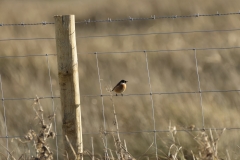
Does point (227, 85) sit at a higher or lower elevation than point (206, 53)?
lower

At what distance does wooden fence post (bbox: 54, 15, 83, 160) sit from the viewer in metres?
4.97

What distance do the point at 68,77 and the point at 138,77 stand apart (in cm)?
453

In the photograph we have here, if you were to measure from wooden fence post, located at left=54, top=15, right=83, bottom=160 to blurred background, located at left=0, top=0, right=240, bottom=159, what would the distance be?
0.31m

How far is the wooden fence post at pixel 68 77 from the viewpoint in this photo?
16.3 feet

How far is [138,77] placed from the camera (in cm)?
946

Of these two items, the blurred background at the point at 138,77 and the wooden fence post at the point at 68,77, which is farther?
the blurred background at the point at 138,77

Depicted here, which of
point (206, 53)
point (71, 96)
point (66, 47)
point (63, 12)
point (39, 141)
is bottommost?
point (39, 141)

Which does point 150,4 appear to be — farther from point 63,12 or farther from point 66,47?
point 66,47

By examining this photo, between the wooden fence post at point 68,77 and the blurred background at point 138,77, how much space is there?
12.3 inches

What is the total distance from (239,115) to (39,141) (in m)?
4.06

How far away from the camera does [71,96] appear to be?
196 inches

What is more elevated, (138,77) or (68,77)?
(138,77)

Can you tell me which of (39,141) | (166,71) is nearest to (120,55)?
(166,71)

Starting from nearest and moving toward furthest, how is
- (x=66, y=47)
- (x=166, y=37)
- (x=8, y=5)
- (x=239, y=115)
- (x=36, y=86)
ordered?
(x=66, y=47)
(x=239, y=115)
(x=36, y=86)
(x=166, y=37)
(x=8, y=5)
